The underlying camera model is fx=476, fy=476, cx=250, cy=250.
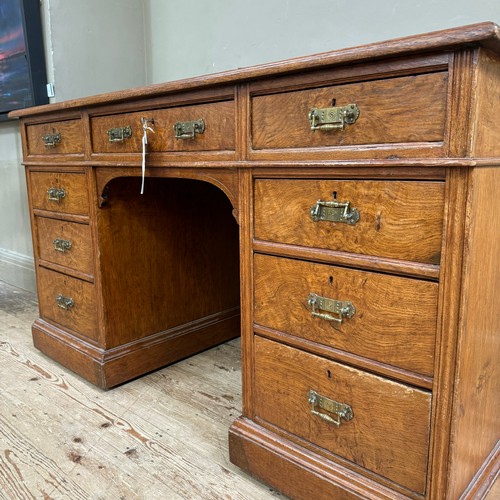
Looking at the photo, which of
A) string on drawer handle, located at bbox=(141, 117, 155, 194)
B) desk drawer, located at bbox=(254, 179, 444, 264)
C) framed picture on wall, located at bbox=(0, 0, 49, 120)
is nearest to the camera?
desk drawer, located at bbox=(254, 179, 444, 264)

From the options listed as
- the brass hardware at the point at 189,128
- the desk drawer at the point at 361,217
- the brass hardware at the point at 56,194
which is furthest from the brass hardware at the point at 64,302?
the desk drawer at the point at 361,217

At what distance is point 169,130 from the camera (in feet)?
4.01

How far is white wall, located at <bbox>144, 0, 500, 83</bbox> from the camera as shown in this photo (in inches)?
53.9

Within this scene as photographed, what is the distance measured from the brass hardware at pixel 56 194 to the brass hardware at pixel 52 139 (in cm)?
15

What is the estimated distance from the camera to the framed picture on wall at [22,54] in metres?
2.23

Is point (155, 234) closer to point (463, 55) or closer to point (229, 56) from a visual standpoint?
point (229, 56)

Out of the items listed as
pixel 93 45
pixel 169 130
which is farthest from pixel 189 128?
pixel 93 45

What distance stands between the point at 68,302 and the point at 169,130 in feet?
2.71

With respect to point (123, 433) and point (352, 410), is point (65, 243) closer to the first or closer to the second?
point (123, 433)

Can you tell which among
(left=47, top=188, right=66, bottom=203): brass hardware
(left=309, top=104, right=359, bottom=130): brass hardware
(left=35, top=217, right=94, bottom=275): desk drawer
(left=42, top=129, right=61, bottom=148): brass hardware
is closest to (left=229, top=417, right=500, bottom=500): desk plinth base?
(left=309, top=104, right=359, bottom=130): brass hardware

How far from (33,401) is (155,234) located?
67 centimetres

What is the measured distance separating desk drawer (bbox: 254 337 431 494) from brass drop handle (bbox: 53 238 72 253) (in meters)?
0.88

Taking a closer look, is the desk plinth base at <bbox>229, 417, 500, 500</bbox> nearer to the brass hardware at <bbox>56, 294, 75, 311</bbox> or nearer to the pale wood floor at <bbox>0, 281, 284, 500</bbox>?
the pale wood floor at <bbox>0, 281, 284, 500</bbox>

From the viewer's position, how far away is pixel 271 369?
1.09 m
